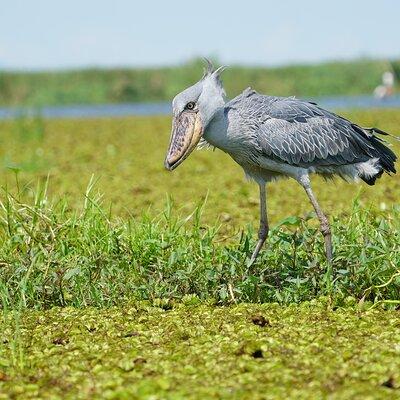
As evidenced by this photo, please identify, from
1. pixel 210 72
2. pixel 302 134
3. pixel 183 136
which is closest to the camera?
pixel 183 136

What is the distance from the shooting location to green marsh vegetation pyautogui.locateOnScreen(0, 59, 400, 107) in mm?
27156

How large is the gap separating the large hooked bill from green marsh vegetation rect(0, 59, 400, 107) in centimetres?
2292

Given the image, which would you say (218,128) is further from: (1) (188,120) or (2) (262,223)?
(2) (262,223)

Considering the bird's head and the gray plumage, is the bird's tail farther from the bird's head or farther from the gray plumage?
the bird's head

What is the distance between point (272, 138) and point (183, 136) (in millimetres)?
434

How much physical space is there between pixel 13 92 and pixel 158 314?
2398cm

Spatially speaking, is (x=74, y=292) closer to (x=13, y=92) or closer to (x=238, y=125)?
(x=238, y=125)

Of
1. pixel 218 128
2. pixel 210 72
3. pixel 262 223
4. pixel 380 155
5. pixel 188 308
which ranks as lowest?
pixel 188 308

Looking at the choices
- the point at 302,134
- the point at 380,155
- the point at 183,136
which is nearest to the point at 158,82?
the point at 380,155

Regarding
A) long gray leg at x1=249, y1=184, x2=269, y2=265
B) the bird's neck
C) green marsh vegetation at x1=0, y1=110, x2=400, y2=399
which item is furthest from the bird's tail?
the bird's neck

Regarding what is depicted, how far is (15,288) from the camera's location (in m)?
4.25

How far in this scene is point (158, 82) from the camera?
93.1 ft

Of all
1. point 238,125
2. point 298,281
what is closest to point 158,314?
point 298,281

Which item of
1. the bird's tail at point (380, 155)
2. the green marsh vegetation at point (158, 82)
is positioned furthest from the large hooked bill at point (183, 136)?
the green marsh vegetation at point (158, 82)
